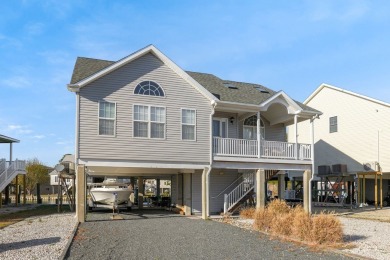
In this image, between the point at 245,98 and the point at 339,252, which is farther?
the point at 245,98

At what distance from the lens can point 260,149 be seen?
71.2 ft

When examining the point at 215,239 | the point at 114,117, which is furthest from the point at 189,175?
the point at 215,239

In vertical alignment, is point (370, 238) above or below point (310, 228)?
below

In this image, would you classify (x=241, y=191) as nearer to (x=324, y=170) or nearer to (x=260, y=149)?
(x=260, y=149)

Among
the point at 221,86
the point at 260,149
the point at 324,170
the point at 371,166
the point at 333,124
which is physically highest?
the point at 221,86

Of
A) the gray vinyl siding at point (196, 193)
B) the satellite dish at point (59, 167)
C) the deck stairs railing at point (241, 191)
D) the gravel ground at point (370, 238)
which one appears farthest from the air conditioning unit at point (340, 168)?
the satellite dish at point (59, 167)

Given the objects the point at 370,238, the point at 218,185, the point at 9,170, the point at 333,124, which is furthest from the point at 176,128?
the point at 333,124

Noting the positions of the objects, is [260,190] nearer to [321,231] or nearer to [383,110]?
[321,231]

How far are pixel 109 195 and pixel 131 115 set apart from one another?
5699mm

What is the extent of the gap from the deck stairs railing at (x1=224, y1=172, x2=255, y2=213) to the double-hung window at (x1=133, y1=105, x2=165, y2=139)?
5.55m

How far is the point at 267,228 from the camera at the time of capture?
1548 cm

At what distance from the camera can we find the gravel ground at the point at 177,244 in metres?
10.4

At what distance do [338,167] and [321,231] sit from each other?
19.8 metres

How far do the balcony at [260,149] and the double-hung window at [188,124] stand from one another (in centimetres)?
144
